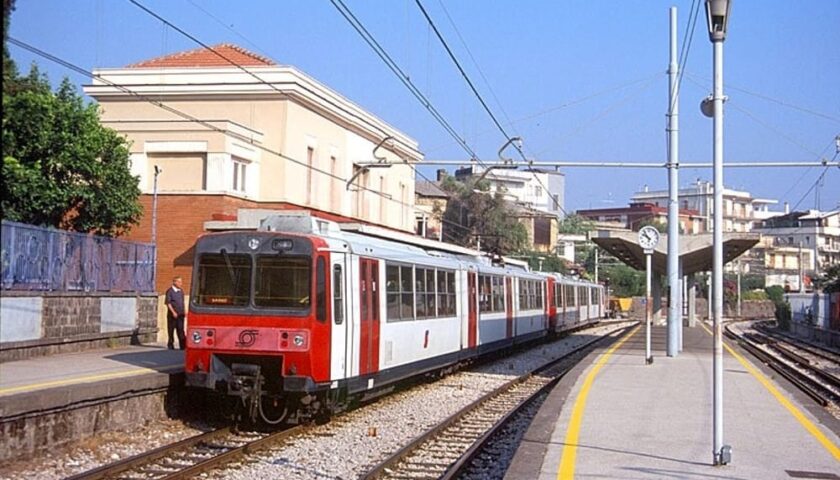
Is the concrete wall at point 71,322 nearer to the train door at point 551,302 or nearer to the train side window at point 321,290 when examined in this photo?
the train side window at point 321,290

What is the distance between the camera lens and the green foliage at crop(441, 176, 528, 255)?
68.6 metres

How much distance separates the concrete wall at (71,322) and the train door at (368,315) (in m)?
5.06

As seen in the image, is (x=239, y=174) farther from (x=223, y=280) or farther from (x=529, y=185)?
(x=529, y=185)

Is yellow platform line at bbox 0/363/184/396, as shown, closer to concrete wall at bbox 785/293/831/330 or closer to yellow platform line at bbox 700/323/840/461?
yellow platform line at bbox 700/323/840/461

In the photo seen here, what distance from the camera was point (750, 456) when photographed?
1034 centimetres

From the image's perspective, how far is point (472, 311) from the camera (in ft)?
74.6

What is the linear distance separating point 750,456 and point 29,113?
13.8 meters

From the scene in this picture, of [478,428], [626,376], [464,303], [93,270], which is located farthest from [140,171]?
[478,428]

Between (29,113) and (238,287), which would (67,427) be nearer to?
(238,287)

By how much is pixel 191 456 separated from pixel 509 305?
17629mm

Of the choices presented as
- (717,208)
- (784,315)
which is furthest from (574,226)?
(717,208)

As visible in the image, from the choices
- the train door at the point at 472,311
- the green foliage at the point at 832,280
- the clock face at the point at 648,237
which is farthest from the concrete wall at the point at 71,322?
the green foliage at the point at 832,280

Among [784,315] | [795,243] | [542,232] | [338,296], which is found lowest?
[784,315]

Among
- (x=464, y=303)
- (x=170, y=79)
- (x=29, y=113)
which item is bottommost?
(x=464, y=303)
